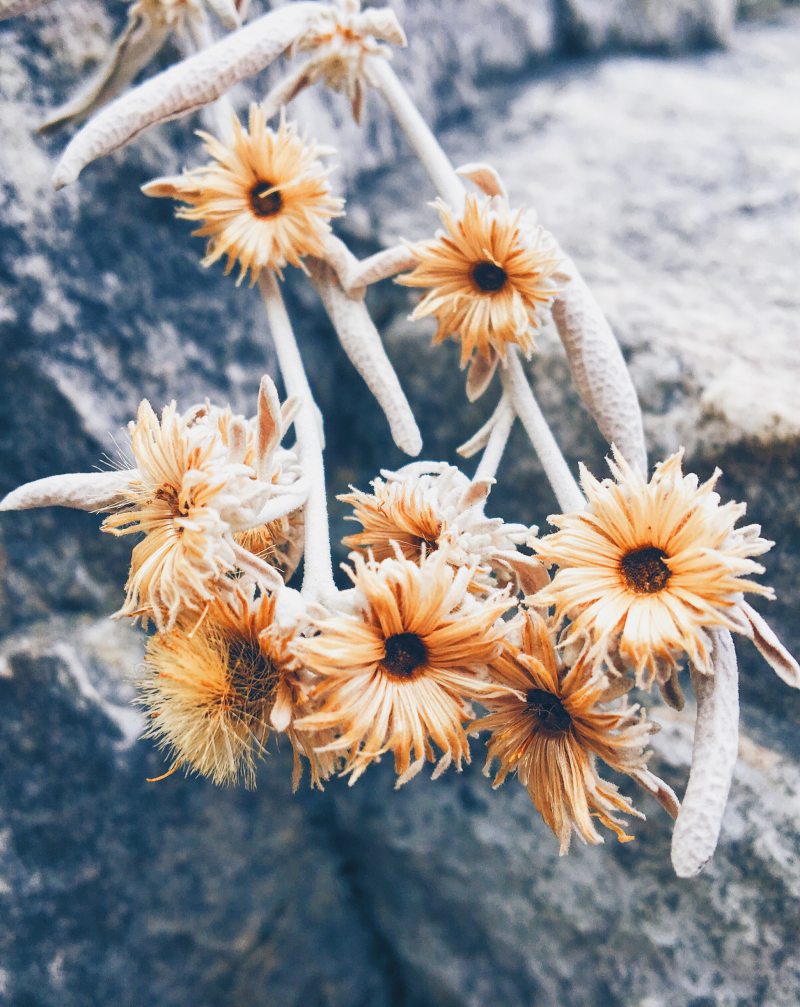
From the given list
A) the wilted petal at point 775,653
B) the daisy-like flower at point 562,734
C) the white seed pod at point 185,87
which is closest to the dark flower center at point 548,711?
the daisy-like flower at point 562,734

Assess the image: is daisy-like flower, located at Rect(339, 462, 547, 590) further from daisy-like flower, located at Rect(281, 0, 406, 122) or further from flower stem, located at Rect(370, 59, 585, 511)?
daisy-like flower, located at Rect(281, 0, 406, 122)

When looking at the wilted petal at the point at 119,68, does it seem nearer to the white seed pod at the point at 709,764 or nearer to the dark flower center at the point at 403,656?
the dark flower center at the point at 403,656

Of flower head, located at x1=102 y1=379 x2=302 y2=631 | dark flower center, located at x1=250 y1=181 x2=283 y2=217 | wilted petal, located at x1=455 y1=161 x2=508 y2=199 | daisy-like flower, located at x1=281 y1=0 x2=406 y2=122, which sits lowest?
flower head, located at x1=102 y1=379 x2=302 y2=631

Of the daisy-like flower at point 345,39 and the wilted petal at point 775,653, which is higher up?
the daisy-like flower at point 345,39

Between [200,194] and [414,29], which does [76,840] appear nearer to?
[200,194]

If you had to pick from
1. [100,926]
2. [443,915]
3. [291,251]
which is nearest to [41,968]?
[100,926]

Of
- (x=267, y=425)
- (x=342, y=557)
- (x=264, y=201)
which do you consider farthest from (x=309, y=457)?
(x=342, y=557)

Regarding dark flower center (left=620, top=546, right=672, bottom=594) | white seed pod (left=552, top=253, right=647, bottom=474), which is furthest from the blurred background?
dark flower center (left=620, top=546, right=672, bottom=594)

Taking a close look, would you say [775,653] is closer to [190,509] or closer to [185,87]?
[190,509]
